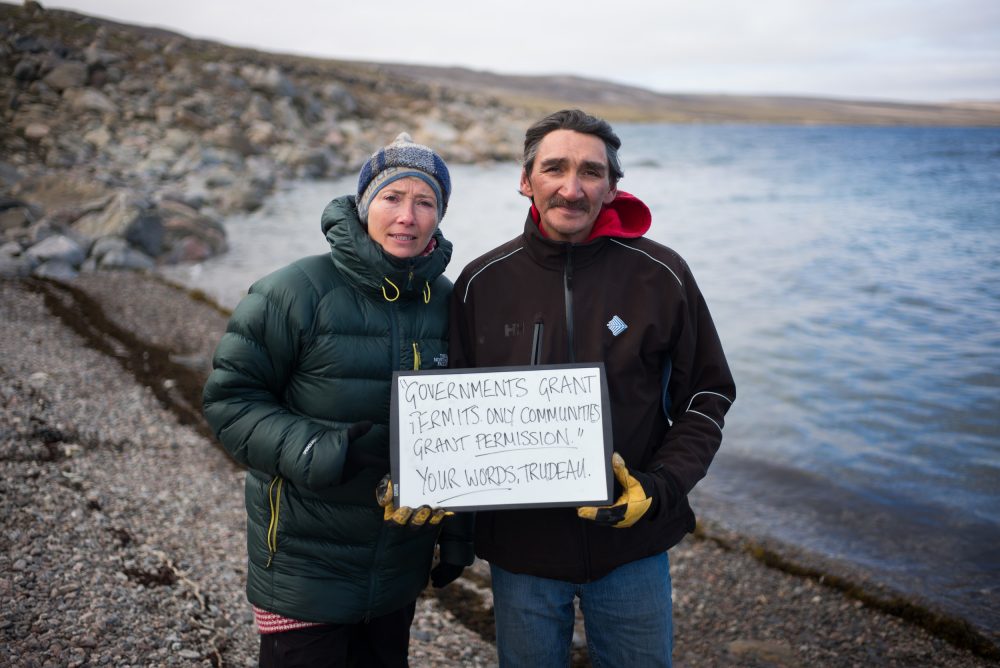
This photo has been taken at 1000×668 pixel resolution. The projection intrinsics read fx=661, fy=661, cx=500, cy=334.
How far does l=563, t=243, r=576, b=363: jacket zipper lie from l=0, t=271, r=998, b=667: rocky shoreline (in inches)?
105

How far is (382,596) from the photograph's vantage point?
112 inches

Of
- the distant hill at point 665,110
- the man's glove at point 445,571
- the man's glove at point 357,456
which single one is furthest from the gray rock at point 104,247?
the distant hill at point 665,110

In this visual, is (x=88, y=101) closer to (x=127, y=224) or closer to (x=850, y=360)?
(x=127, y=224)

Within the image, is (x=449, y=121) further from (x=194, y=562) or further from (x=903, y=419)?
(x=194, y=562)

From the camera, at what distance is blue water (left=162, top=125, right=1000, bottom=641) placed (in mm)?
6730

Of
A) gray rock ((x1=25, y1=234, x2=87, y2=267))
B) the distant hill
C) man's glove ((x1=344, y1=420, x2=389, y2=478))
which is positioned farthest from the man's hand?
the distant hill

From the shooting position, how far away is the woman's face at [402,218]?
2.76 m

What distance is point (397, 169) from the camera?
2822mm

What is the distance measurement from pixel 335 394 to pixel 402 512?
556 mm

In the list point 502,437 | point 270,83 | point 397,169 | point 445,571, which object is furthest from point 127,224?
point 270,83

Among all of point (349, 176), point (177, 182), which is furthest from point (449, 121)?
point (177, 182)

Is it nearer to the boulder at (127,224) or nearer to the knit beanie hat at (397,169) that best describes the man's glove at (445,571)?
the knit beanie hat at (397,169)

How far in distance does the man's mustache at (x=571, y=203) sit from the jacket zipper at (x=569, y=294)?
6.3 inches

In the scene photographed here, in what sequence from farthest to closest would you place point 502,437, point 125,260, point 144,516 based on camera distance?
point 125,260, point 144,516, point 502,437
